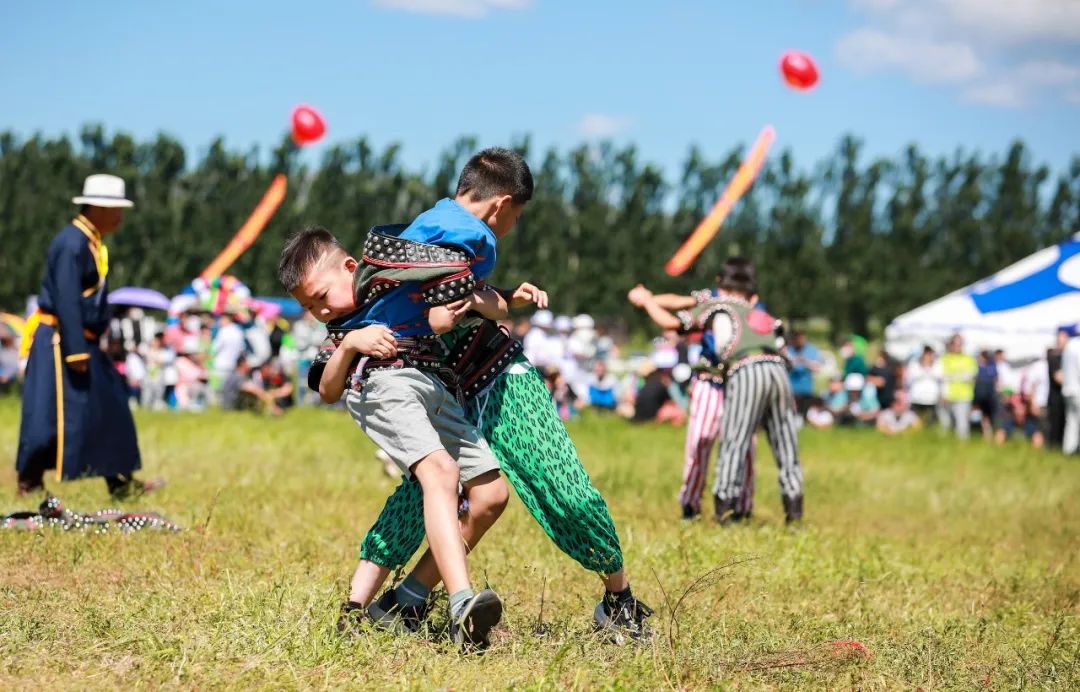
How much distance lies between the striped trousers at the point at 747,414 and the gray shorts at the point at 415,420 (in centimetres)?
374

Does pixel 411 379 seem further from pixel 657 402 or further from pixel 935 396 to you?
pixel 935 396

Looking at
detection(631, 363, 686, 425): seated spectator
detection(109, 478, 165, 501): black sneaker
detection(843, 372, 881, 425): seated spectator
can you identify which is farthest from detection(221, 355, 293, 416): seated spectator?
detection(109, 478, 165, 501): black sneaker

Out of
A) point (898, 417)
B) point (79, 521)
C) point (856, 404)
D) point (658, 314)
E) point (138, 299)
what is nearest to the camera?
point (79, 521)

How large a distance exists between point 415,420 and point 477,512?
433 millimetres

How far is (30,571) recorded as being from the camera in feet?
16.3

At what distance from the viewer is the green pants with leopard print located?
166 inches

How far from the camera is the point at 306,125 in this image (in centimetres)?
2070

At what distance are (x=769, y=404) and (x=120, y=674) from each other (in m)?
5.03

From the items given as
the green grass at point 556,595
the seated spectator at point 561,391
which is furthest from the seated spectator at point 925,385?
the green grass at point 556,595

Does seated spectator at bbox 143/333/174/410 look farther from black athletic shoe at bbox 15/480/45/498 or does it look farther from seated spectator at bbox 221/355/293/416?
black athletic shoe at bbox 15/480/45/498

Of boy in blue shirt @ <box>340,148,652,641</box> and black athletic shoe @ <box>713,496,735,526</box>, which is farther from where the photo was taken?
black athletic shoe @ <box>713,496,735,526</box>

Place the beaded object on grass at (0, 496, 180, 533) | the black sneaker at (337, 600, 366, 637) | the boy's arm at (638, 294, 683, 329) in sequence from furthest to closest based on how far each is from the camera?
1. the boy's arm at (638, 294, 683, 329)
2. the beaded object on grass at (0, 496, 180, 533)
3. the black sneaker at (337, 600, 366, 637)

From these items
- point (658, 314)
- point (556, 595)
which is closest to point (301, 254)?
→ point (556, 595)

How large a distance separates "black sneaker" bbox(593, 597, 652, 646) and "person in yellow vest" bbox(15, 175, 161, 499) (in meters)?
3.86
